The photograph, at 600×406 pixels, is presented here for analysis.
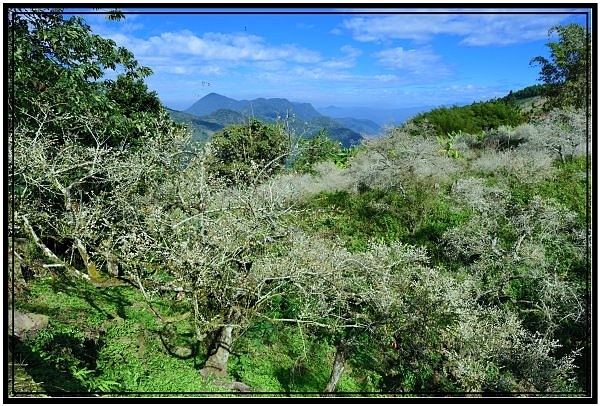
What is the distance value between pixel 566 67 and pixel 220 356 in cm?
2192

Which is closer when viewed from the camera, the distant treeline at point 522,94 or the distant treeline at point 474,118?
the distant treeline at point 474,118

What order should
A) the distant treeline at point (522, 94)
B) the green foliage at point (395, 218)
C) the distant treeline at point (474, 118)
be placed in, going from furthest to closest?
the distant treeline at point (522, 94) → the distant treeline at point (474, 118) → the green foliage at point (395, 218)

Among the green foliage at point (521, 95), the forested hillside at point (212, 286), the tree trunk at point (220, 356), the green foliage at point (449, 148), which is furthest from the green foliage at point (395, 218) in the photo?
the green foliage at point (521, 95)

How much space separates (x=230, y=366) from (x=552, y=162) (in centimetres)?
1592

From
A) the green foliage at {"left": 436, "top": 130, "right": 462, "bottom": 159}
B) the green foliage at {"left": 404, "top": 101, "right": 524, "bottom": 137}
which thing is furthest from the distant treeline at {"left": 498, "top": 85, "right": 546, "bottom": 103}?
the green foliage at {"left": 436, "top": 130, "right": 462, "bottom": 159}

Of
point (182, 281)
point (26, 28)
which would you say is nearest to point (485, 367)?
point (182, 281)

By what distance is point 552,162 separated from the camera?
1720 centimetres

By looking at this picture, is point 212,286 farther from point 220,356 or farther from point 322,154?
point 322,154

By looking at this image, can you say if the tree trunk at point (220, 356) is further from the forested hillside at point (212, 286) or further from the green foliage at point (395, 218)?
the green foliage at point (395, 218)

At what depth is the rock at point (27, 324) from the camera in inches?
234

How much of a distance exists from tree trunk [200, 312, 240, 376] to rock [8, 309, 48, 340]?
2.50 meters

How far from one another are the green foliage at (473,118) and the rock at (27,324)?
966 inches

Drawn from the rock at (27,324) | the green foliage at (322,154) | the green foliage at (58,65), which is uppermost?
the green foliage at (58,65)

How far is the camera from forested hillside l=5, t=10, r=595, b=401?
5.62 metres
